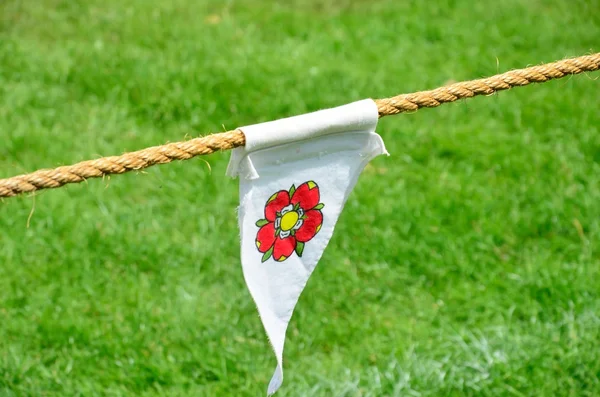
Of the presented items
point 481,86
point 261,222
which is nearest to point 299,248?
point 261,222

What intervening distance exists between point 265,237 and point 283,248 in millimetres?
76

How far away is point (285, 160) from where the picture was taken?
5.82ft

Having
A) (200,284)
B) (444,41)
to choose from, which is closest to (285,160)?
(200,284)

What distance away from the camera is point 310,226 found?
192 cm

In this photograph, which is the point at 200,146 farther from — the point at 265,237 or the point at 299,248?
the point at 299,248

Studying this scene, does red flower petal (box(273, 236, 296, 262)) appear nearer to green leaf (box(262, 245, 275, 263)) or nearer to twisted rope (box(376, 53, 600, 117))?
green leaf (box(262, 245, 275, 263))

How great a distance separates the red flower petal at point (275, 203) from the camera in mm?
1802

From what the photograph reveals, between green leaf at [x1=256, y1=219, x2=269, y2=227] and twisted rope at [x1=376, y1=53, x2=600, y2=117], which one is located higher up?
twisted rope at [x1=376, y1=53, x2=600, y2=117]

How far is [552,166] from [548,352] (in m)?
1.34

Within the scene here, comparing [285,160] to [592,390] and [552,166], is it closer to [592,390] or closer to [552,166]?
[592,390]

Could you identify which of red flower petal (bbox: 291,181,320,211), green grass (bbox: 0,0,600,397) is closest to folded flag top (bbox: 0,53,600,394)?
red flower petal (bbox: 291,181,320,211)

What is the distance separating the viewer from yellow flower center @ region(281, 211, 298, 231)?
1.86 meters

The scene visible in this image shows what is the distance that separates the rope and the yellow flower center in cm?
28

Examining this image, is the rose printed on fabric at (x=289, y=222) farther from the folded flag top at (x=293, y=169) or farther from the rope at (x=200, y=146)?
the rope at (x=200, y=146)
